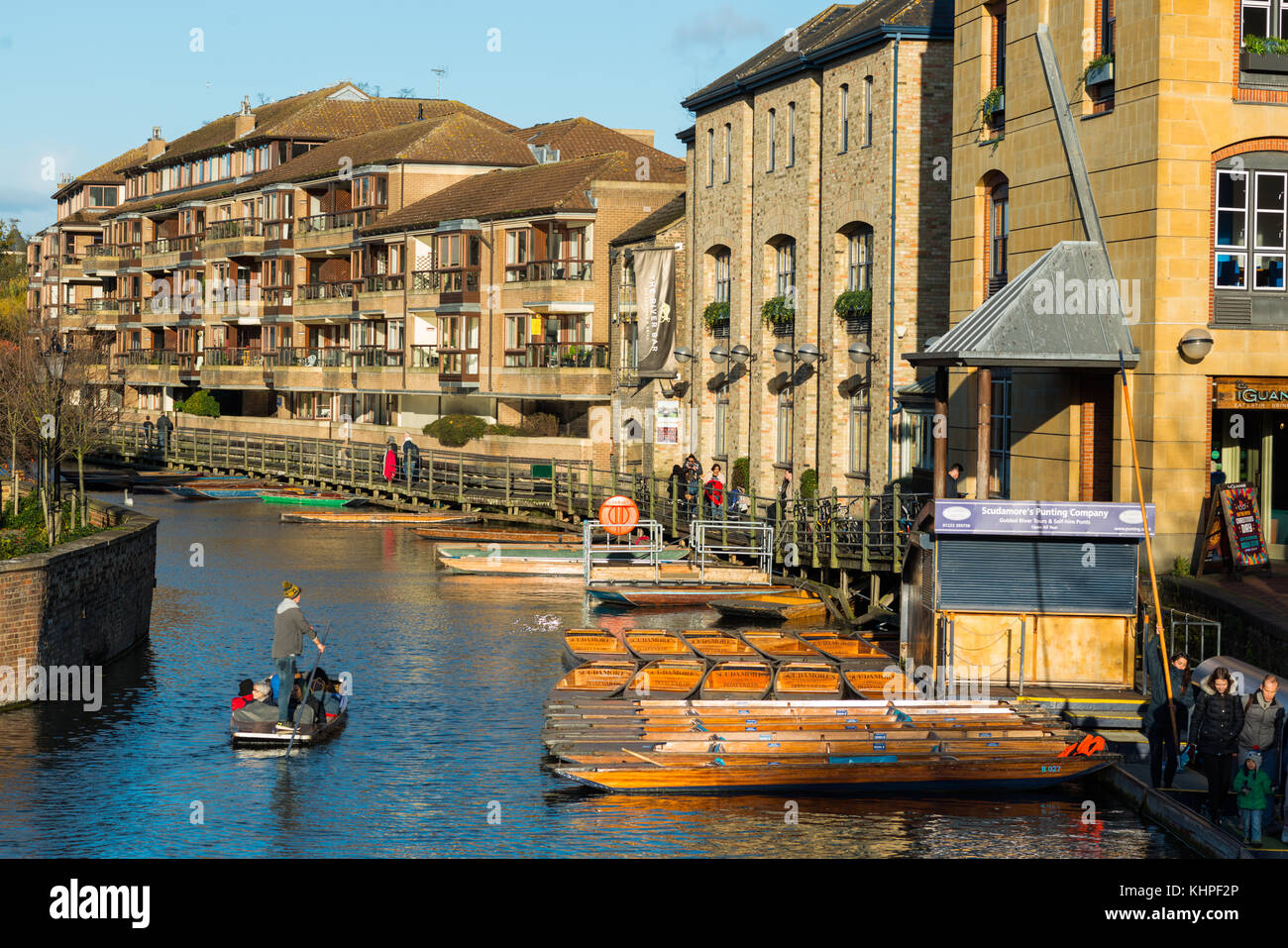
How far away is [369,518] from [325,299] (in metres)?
26.6

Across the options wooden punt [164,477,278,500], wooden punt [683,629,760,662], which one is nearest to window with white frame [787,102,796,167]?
wooden punt [683,629,760,662]

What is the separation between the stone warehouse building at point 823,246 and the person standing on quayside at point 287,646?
62.3ft

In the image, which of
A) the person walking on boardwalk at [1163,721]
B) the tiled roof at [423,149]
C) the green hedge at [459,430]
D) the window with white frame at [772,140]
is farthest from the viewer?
the tiled roof at [423,149]

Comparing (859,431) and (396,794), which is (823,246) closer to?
(859,431)

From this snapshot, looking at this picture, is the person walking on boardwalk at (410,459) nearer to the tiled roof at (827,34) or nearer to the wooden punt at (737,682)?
the tiled roof at (827,34)

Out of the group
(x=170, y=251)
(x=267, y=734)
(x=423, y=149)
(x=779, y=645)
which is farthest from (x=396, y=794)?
(x=170, y=251)

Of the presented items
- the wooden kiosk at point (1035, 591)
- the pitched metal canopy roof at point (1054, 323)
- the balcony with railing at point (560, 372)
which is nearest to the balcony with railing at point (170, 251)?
the balcony with railing at point (560, 372)

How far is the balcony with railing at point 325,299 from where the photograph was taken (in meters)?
77.6

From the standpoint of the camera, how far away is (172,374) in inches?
3573

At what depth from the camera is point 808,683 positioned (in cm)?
2505

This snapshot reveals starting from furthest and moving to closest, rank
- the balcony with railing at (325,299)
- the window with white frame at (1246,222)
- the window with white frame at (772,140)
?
1. the balcony with railing at (325,299)
2. the window with white frame at (772,140)
3. the window with white frame at (1246,222)

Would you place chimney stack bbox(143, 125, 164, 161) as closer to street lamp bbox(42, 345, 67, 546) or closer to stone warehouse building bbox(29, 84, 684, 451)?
stone warehouse building bbox(29, 84, 684, 451)

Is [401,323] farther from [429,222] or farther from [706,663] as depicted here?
[706,663]

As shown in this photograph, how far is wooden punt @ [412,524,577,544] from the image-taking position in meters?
47.5
